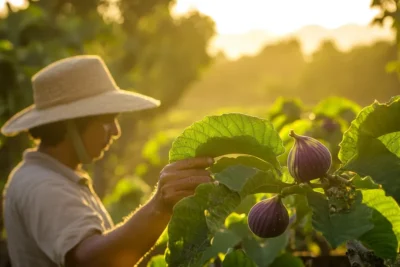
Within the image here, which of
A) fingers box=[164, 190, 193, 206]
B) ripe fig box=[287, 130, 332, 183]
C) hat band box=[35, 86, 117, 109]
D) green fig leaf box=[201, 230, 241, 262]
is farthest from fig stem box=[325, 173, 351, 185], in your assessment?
hat band box=[35, 86, 117, 109]

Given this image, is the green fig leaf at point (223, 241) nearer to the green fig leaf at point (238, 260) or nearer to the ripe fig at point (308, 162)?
the green fig leaf at point (238, 260)

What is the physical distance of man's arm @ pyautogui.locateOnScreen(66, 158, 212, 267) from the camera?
4.32ft

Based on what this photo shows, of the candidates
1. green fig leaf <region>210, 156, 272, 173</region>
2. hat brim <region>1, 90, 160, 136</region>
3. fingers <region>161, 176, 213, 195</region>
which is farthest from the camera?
hat brim <region>1, 90, 160, 136</region>

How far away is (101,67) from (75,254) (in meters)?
1.08

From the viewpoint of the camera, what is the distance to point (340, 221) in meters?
1.01

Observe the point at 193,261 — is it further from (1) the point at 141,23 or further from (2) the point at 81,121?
(1) the point at 141,23

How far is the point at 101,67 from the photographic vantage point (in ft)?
9.73

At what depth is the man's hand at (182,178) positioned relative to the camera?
1.25 meters

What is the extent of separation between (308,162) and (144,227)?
0.75m

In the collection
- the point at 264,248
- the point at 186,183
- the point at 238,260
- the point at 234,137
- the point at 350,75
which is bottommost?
the point at 350,75

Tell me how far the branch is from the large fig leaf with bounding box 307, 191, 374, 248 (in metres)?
0.24

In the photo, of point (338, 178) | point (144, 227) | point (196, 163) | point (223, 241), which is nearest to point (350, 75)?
point (223, 241)

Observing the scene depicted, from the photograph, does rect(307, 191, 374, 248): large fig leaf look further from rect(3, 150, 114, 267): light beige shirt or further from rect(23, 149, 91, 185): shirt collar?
rect(23, 149, 91, 185): shirt collar

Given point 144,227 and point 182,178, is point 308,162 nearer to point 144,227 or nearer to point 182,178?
point 182,178
